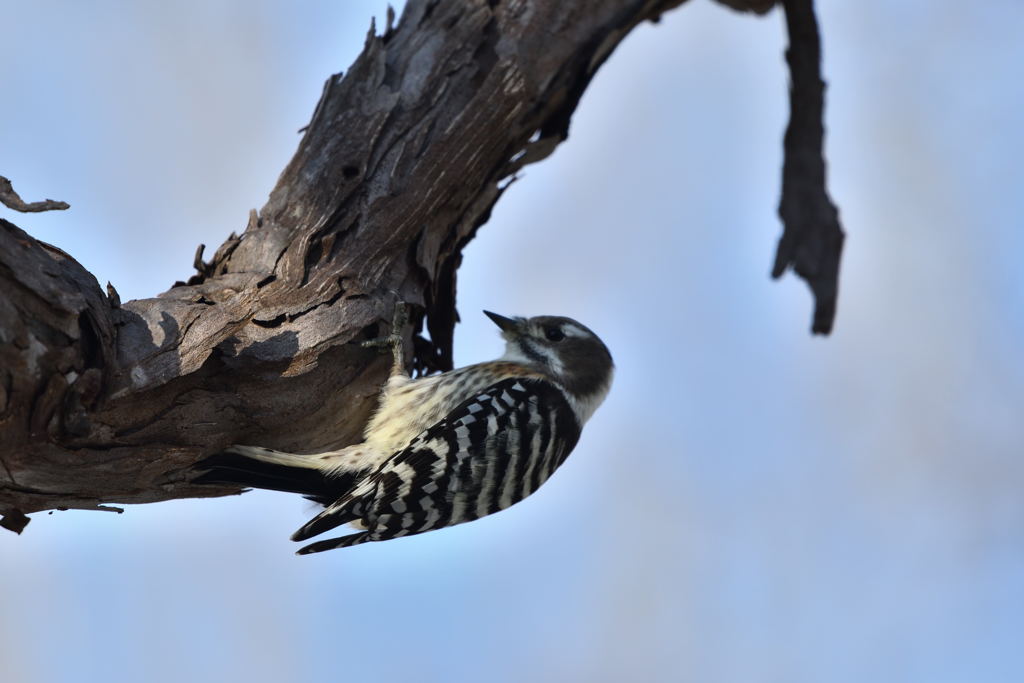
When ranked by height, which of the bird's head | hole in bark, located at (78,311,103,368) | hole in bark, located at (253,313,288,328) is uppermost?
the bird's head

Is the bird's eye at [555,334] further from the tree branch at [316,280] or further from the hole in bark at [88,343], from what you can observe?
the hole in bark at [88,343]

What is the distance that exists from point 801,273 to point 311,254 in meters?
1.61

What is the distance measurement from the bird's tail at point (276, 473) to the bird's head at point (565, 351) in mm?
1201

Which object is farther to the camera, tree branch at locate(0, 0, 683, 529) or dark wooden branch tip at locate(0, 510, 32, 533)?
dark wooden branch tip at locate(0, 510, 32, 533)

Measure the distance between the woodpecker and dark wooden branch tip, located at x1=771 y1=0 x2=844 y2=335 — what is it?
1.21 m

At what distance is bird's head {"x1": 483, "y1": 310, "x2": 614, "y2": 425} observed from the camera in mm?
4855

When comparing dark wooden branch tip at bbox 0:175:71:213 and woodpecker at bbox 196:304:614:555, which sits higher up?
dark wooden branch tip at bbox 0:175:71:213

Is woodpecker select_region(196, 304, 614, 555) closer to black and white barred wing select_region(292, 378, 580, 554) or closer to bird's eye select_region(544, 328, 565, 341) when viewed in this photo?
black and white barred wing select_region(292, 378, 580, 554)

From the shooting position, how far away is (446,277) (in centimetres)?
419

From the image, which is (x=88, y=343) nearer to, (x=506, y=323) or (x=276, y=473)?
(x=276, y=473)

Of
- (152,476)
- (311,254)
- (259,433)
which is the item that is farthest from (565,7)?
(152,476)

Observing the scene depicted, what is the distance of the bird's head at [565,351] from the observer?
15.9 feet

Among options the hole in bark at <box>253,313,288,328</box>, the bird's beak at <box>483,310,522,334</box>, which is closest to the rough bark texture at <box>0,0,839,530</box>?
the hole in bark at <box>253,313,288,328</box>

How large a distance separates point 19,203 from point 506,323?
236 centimetres
